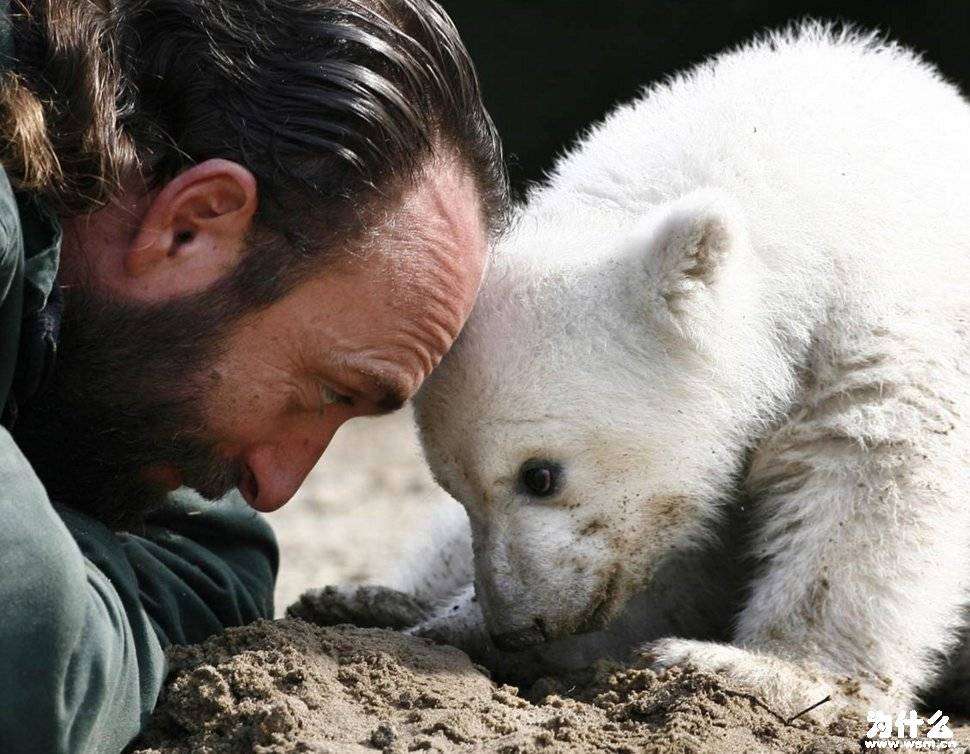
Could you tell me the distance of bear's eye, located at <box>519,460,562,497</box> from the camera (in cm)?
319

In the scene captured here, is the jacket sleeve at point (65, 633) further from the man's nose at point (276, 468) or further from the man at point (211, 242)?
the man's nose at point (276, 468)

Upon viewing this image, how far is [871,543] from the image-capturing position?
3.10 meters

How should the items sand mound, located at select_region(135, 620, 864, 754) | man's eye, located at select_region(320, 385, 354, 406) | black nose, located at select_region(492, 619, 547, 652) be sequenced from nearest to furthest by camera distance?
sand mound, located at select_region(135, 620, 864, 754) → man's eye, located at select_region(320, 385, 354, 406) → black nose, located at select_region(492, 619, 547, 652)

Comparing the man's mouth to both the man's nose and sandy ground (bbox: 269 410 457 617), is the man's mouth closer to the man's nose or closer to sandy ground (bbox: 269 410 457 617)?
the man's nose

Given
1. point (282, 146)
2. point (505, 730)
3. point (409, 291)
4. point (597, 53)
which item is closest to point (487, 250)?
point (409, 291)

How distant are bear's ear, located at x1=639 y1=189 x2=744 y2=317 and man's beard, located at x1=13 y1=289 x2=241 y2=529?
1014mm

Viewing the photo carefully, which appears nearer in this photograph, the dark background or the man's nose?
the man's nose

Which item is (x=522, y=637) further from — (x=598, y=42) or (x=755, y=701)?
(x=598, y=42)

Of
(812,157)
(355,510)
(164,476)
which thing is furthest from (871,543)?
(355,510)

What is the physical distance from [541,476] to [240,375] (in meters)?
0.79

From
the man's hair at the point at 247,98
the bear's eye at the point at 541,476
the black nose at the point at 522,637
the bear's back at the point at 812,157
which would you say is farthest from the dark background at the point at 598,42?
the man's hair at the point at 247,98

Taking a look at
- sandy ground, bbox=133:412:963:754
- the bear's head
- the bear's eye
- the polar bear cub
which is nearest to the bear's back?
the polar bear cub

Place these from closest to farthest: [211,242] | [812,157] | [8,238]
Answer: [8,238]
[211,242]
[812,157]

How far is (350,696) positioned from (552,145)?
4.77m
